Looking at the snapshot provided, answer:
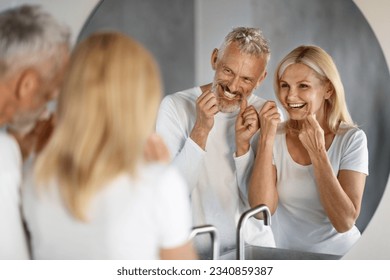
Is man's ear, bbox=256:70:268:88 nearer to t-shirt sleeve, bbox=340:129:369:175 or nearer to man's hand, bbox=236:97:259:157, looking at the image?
man's hand, bbox=236:97:259:157

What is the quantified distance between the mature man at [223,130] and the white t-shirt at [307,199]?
0.11 metres

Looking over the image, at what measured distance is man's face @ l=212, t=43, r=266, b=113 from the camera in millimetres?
2146

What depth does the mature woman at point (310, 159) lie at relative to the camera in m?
2.19

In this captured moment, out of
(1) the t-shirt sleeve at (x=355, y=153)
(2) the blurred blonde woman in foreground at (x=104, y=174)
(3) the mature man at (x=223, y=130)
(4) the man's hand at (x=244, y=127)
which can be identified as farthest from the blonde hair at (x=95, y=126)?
(1) the t-shirt sleeve at (x=355, y=153)

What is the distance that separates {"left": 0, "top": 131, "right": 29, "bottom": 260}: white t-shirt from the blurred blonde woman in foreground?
1.6 inches

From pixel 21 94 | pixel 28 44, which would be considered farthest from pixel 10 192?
pixel 28 44

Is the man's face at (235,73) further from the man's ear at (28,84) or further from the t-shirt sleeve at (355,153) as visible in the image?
the man's ear at (28,84)

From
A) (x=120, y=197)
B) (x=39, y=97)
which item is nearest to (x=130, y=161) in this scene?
(x=120, y=197)

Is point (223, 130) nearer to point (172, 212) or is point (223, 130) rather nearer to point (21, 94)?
point (172, 212)

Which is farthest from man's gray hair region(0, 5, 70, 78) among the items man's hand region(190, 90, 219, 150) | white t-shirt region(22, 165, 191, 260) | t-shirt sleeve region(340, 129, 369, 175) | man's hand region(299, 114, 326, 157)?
t-shirt sleeve region(340, 129, 369, 175)

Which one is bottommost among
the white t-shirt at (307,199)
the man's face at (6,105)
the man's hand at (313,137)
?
the white t-shirt at (307,199)

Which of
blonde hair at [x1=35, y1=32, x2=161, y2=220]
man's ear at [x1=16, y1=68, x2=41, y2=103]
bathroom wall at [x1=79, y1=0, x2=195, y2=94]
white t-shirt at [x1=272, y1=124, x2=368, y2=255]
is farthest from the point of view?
white t-shirt at [x1=272, y1=124, x2=368, y2=255]

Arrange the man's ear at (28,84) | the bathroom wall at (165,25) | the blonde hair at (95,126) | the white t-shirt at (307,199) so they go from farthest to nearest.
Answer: the white t-shirt at (307,199) → the bathroom wall at (165,25) → the man's ear at (28,84) → the blonde hair at (95,126)

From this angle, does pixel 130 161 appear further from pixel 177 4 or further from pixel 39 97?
pixel 177 4
